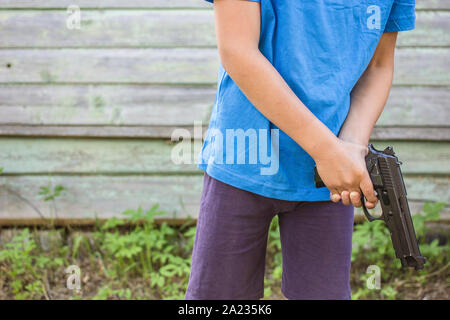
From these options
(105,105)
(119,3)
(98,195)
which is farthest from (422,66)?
(98,195)

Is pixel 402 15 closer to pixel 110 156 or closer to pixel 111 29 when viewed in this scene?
pixel 111 29

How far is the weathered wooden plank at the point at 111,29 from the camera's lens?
2.74 m

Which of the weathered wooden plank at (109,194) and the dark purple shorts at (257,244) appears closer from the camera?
the dark purple shorts at (257,244)

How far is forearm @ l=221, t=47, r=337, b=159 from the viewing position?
1.06 metres

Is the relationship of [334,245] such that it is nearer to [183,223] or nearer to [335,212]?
[335,212]

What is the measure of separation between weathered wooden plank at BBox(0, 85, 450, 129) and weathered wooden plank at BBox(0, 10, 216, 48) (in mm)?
303

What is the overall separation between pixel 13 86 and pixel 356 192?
2.58 meters

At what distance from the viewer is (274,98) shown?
3.51 ft

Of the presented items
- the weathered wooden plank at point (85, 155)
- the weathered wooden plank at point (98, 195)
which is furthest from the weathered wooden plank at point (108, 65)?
the weathered wooden plank at point (98, 195)

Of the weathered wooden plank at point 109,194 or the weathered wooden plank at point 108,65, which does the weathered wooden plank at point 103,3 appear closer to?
the weathered wooden plank at point 108,65

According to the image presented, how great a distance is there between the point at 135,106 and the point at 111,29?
546mm

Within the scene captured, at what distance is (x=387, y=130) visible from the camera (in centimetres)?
284
